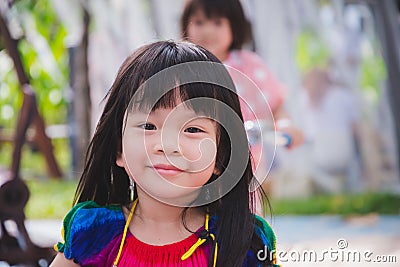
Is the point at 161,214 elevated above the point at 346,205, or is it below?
above

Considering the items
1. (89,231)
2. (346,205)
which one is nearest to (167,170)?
(89,231)

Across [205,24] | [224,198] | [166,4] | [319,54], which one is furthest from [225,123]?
[319,54]

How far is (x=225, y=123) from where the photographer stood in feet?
4.64

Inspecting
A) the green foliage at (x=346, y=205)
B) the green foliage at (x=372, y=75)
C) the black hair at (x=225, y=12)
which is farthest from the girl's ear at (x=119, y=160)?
the green foliage at (x=372, y=75)

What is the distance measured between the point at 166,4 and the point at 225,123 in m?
3.35

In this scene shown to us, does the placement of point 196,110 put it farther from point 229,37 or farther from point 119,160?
point 229,37

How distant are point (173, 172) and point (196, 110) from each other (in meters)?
0.12

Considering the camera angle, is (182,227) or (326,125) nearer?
(182,227)

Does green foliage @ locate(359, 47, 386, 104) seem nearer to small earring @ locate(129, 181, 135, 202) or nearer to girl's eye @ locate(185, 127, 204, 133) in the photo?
small earring @ locate(129, 181, 135, 202)

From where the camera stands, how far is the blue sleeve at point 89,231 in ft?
4.70

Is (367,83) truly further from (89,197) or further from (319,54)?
(89,197)

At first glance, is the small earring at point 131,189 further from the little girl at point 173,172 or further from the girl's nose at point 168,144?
the girl's nose at point 168,144

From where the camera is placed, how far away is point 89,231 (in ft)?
4.72

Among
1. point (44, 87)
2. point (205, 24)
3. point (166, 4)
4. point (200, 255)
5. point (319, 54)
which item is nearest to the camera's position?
point (200, 255)
